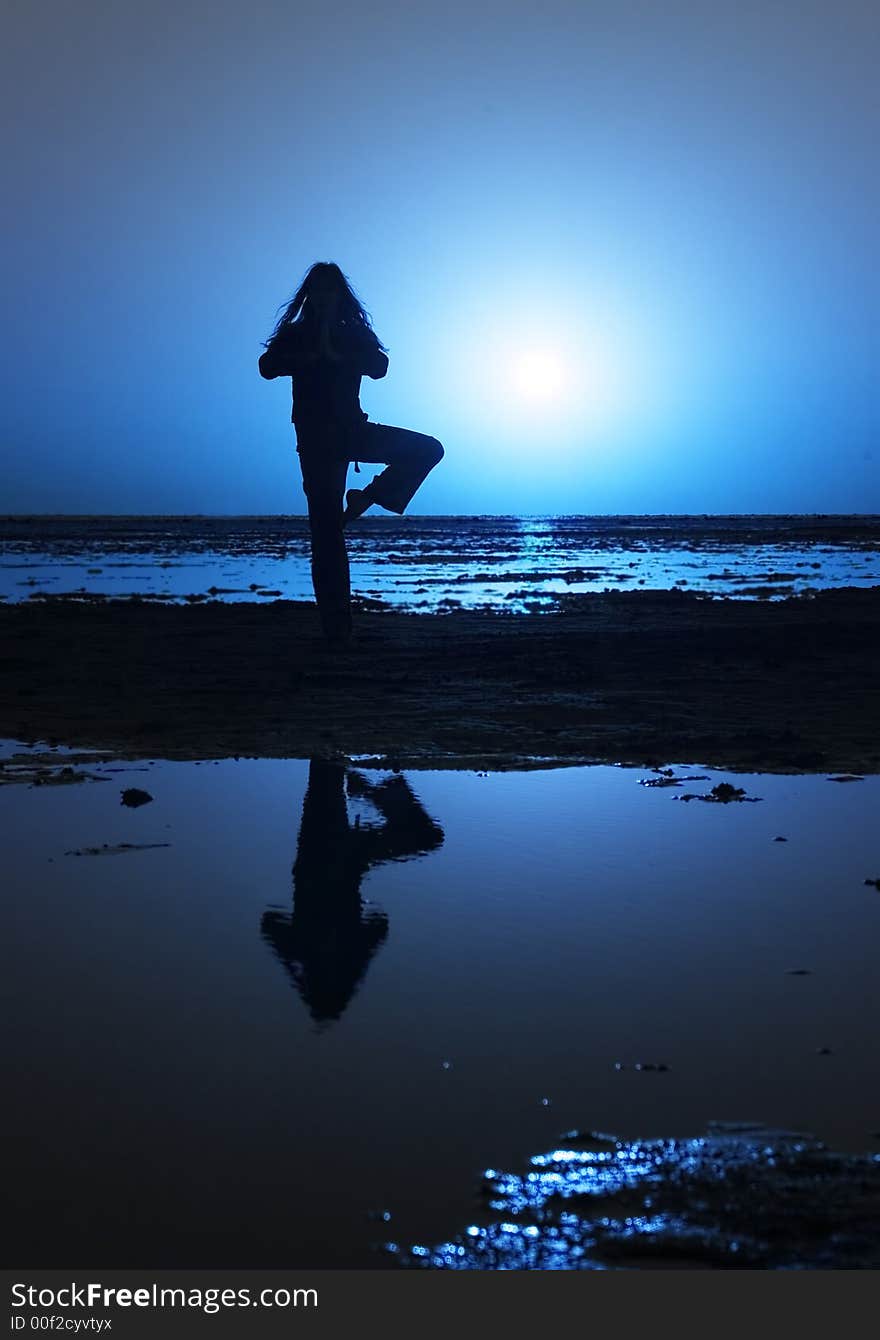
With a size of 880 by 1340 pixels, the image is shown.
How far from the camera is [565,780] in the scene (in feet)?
26.2

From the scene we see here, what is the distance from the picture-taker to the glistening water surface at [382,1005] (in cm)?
299

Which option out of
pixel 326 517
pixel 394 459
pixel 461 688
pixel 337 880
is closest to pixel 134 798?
pixel 337 880

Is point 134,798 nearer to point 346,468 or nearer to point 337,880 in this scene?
point 337,880

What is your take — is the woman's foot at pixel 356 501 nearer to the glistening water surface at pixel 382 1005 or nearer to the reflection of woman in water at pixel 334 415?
the reflection of woman in water at pixel 334 415

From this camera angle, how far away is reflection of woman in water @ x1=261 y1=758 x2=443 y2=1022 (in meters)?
4.42

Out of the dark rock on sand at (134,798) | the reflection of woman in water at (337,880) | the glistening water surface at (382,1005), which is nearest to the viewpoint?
the glistening water surface at (382,1005)

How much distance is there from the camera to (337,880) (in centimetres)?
564

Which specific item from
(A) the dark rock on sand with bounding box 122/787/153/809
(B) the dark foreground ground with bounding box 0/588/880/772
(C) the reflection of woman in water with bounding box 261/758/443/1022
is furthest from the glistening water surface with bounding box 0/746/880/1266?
(B) the dark foreground ground with bounding box 0/588/880/772

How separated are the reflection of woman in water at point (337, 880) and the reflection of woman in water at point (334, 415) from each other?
6.48 meters

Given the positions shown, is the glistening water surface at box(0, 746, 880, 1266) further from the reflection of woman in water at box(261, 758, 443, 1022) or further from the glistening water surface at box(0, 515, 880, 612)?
the glistening water surface at box(0, 515, 880, 612)

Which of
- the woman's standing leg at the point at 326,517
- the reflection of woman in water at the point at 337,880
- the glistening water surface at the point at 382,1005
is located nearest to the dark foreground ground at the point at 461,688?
the woman's standing leg at the point at 326,517

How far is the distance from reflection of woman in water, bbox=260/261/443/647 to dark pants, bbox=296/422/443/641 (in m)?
0.01

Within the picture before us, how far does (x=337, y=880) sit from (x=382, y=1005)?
5.10 feet

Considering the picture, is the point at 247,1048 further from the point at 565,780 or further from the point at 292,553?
the point at 292,553
